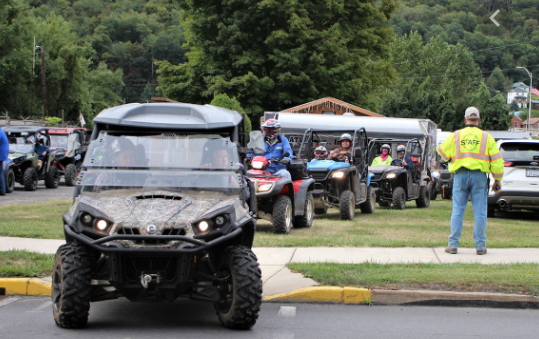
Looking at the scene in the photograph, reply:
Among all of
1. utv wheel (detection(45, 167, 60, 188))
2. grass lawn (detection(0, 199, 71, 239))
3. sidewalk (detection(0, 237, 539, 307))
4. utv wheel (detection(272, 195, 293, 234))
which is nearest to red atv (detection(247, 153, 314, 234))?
utv wheel (detection(272, 195, 293, 234))

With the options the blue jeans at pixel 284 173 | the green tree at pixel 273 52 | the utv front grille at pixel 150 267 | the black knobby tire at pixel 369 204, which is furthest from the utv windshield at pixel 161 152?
the green tree at pixel 273 52

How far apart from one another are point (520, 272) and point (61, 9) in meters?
128

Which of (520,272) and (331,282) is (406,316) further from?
(520,272)

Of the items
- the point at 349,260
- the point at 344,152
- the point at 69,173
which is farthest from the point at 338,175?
the point at 69,173

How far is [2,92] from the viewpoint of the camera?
204ft

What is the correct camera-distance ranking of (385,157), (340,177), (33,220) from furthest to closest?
1. (385,157)
2. (340,177)
3. (33,220)

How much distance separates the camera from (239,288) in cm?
589

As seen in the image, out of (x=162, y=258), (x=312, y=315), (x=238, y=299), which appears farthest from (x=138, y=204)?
(x=312, y=315)

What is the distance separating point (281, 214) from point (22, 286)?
5315mm

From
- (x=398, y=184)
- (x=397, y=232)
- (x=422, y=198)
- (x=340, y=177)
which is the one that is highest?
(x=340, y=177)

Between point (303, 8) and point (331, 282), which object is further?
point (303, 8)

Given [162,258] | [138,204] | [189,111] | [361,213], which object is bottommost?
[361,213]

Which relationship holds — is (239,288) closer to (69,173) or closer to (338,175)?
(338,175)

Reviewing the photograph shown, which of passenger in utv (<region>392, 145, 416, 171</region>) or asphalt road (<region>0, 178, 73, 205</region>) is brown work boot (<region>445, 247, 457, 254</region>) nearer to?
passenger in utv (<region>392, 145, 416, 171</region>)
